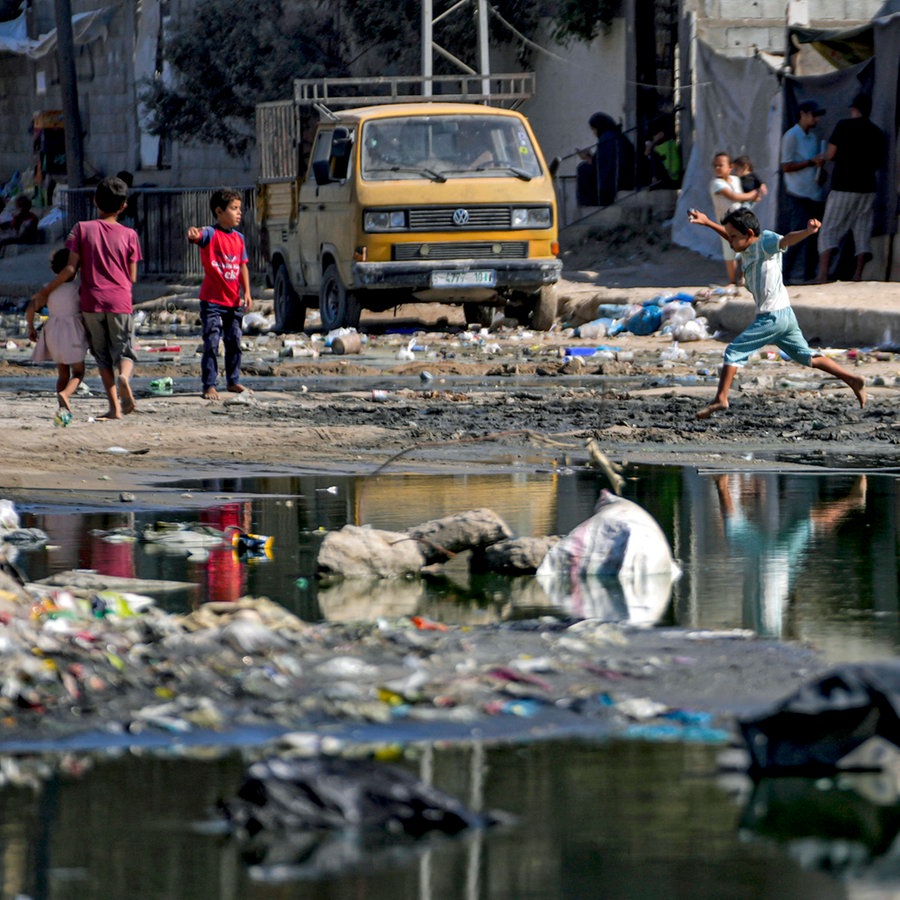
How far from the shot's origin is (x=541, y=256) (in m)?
19.2

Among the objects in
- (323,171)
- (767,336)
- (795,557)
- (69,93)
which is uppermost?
(69,93)

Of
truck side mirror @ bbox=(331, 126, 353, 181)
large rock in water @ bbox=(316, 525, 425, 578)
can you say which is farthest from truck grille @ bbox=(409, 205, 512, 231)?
large rock in water @ bbox=(316, 525, 425, 578)

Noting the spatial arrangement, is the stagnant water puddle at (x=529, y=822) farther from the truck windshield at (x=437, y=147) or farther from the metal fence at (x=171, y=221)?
the metal fence at (x=171, y=221)

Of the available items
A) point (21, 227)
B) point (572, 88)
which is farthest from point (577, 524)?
point (21, 227)

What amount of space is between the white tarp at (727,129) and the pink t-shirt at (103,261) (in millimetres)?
11647

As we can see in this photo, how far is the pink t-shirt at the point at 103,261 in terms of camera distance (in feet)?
37.1

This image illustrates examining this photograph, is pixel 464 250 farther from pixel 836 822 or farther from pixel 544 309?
pixel 836 822

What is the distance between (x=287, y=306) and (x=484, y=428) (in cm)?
1026

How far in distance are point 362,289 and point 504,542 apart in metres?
12.3

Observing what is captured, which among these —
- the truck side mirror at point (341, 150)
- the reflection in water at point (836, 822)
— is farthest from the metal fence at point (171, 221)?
the reflection in water at point (836, 822)

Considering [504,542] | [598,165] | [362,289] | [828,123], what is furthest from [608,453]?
[598,165]

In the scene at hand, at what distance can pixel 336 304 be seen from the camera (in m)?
19.8

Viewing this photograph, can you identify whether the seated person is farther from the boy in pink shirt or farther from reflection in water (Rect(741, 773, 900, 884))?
reflection in water (Rect(741, 773, 900, 884))

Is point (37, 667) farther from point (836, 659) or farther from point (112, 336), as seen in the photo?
point (112, 336)
